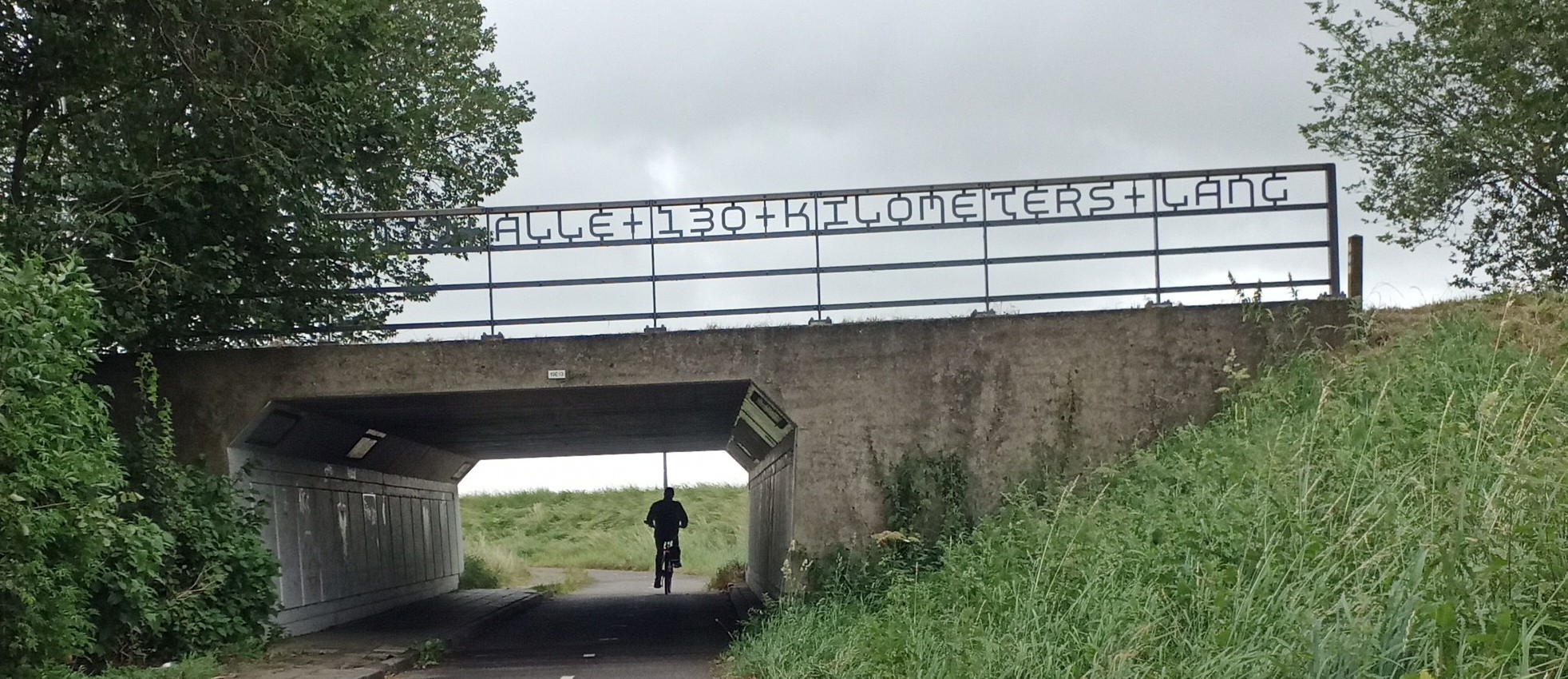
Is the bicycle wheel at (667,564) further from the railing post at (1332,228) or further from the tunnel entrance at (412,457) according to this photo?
the railing post at (1332,228)

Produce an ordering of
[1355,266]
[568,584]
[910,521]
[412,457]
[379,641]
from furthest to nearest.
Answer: [568,584], [412,457], [379,641], [1355,266], [910,521]

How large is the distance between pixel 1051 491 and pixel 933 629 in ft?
14.9

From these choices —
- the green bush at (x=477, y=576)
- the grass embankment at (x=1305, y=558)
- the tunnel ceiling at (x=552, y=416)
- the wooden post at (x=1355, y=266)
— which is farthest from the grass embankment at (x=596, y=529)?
the grass embankment at (x=1305, y=558)

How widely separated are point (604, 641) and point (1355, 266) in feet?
30.5

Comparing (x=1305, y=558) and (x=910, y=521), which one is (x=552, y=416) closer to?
(x=910, y=521)

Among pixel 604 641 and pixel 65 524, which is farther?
pixel 604 641

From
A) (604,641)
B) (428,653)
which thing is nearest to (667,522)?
(604,641)

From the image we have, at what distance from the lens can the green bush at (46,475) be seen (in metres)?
10.1

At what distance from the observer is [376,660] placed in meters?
13.8

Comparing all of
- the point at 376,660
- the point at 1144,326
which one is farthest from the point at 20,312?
the point at 1144,326

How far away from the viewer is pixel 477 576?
30.9 m

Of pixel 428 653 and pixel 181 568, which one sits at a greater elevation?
pixel 181 568

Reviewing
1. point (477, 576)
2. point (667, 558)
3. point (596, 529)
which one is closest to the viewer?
point (667, 558)

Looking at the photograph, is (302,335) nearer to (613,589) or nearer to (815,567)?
(815,567)
